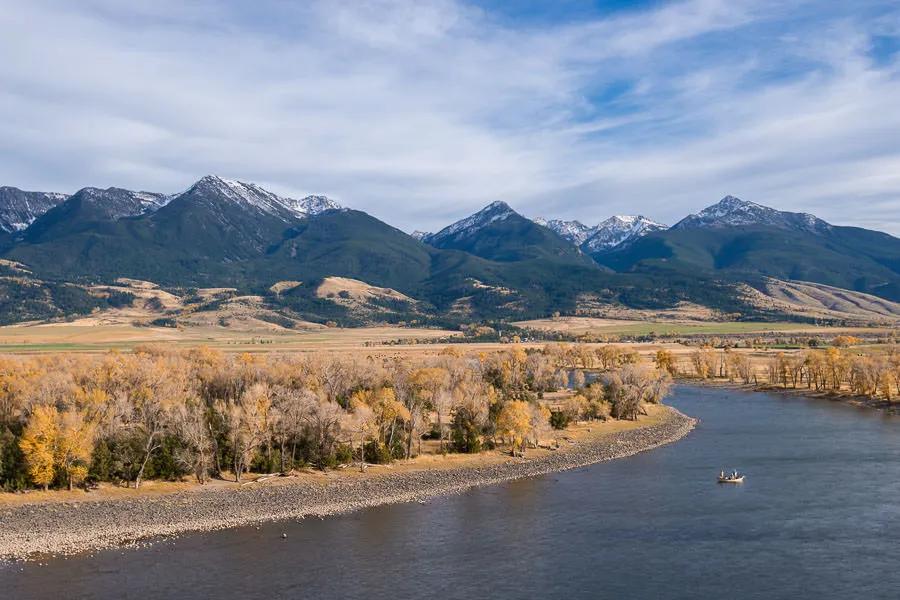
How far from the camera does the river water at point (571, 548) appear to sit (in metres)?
42.1

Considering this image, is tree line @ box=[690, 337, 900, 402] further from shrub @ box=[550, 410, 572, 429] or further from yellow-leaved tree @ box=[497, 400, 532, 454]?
yellow-leaved tree @ box=[497, 400, 532, 454]

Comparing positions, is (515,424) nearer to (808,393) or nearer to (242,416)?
(242,416)

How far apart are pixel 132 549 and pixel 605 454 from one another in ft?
154

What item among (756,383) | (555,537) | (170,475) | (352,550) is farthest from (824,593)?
(756,383)

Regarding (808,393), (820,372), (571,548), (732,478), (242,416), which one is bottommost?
Result: (571,548)

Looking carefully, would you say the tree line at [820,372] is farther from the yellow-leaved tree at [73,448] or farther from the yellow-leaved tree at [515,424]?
the yellow-leaved tree at [73,448]

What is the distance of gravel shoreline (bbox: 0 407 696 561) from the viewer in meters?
49.5

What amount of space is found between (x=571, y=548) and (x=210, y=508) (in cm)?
2729

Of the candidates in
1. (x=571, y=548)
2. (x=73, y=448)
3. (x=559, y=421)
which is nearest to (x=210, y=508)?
(x=73, y=448)

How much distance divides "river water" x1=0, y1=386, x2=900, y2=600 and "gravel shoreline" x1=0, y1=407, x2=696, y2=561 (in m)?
2.06

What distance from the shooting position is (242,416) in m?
64.0

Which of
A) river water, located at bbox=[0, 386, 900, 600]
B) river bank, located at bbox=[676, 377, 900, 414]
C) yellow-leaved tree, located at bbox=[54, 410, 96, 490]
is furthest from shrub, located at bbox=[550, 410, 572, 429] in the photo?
yellow-leaved tree, located at bbox=[54, 410, 96, 490]

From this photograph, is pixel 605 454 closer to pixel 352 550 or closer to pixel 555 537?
pixel 555 537

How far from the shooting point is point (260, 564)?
45938 millimetres
